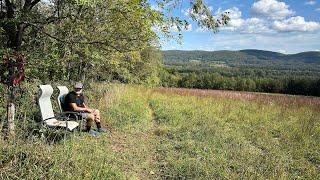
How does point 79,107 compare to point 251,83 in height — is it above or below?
above

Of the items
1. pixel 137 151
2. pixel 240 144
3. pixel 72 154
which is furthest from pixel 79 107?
pixel 240 144

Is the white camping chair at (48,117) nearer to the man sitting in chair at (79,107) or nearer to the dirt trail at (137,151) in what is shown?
the man sitting in chair at (79,107)

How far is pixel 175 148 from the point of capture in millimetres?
6086

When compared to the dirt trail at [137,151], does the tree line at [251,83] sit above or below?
below

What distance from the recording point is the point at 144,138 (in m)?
6.94

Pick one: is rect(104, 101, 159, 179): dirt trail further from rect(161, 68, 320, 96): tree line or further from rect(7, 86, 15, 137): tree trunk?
rect(161, 68, 320, 96): tree line

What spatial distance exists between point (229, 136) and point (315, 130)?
2.84 m

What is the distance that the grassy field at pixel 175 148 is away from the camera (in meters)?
3.68

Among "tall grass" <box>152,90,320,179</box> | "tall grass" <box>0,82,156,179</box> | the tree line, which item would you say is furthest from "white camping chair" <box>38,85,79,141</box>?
the tree line

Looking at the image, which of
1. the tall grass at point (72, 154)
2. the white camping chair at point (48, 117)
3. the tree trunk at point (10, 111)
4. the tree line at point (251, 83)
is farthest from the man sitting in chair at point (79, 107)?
the tree line at point (251, 83)

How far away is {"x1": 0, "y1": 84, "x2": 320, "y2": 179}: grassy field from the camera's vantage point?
368 cm

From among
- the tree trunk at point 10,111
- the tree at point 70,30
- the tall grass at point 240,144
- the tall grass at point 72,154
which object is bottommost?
the tall grass at point 240,144

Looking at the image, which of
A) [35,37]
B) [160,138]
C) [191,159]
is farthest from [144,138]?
[35,37]

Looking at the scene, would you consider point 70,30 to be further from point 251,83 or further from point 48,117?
point 251,83
